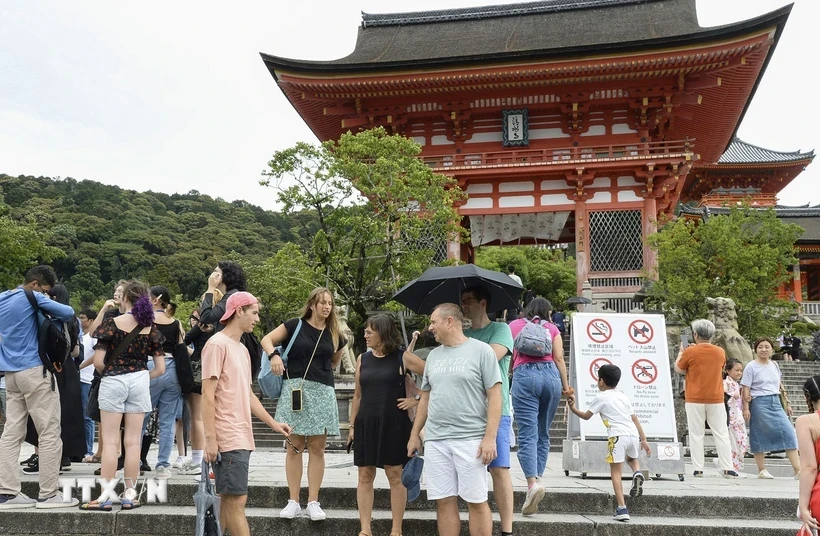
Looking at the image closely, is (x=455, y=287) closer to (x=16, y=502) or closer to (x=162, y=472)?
(x=162, y=472)

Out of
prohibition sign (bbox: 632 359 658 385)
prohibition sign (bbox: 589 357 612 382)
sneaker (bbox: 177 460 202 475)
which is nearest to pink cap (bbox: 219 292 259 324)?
sneaker (bbox: 177 460 202 475)

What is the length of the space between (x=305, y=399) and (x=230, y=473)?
1025 mm

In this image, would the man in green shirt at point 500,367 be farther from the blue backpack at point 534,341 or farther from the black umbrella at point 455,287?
the blue backpack at point 534,341

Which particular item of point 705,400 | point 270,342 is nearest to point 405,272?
point 705,400

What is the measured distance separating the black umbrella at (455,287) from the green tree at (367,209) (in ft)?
28.2

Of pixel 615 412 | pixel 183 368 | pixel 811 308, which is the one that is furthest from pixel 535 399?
pixel 811 308

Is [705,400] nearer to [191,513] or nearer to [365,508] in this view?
[365,508]

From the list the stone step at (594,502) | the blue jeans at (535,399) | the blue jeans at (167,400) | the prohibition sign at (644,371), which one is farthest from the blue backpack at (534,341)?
the blue jeans at (167,400)

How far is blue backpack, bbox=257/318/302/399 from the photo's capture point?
5191 millimetres

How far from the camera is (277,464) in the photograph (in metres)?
8.20

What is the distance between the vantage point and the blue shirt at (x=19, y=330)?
534 cm

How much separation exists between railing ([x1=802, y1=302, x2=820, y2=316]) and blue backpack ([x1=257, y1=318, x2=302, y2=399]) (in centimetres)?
2672

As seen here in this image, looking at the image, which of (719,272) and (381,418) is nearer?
(381,418)

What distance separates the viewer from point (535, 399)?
5.71m
